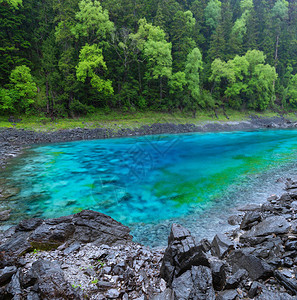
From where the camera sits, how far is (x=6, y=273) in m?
4.18

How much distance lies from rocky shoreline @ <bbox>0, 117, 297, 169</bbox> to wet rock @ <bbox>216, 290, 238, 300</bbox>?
17547 millimetres

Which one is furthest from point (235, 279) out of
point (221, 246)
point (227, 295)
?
point (221, 246)

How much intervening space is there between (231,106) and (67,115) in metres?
40.8

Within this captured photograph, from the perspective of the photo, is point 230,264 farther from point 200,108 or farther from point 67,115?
point 200,108

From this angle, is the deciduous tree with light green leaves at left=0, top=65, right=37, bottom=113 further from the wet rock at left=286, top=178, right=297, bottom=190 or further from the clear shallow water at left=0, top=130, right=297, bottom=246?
the wet rock at left=286, top=178, right=297, bottom=190

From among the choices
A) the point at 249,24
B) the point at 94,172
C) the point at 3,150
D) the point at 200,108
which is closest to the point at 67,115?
the point at 3,150

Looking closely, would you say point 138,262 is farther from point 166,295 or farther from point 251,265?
point 251,265

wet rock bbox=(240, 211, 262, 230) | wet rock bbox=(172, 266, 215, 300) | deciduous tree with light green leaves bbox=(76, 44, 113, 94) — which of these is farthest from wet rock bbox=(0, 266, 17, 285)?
deciduous tree with light green leaves bbox=(76, 44, 113, 94)

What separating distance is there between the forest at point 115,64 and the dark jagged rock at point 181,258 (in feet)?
109

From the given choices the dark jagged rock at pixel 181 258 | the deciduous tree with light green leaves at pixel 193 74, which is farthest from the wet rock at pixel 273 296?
the deciduous tree with light green leaves at pixel 193 74

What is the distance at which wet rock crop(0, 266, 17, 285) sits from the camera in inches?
160

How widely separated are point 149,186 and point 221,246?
6.89 meters

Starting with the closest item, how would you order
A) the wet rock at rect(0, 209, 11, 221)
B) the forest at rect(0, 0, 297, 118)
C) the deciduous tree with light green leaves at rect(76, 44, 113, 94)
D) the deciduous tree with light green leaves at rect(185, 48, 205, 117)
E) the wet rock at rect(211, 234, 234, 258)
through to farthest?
1. the wet rock at rect(211, 234, 234, 258)
2. the wet rock at rect(0, 209, 11, 221)
3. the deciduous tree with light green leaves at rect(76, 44, 113, 94)
4. the forest at rect(0, 0, 297, 118)
5. the deciduous tree with light green leaves at rect(185, 48, 205, 117)

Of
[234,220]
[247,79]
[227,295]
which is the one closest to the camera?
[227,295]
